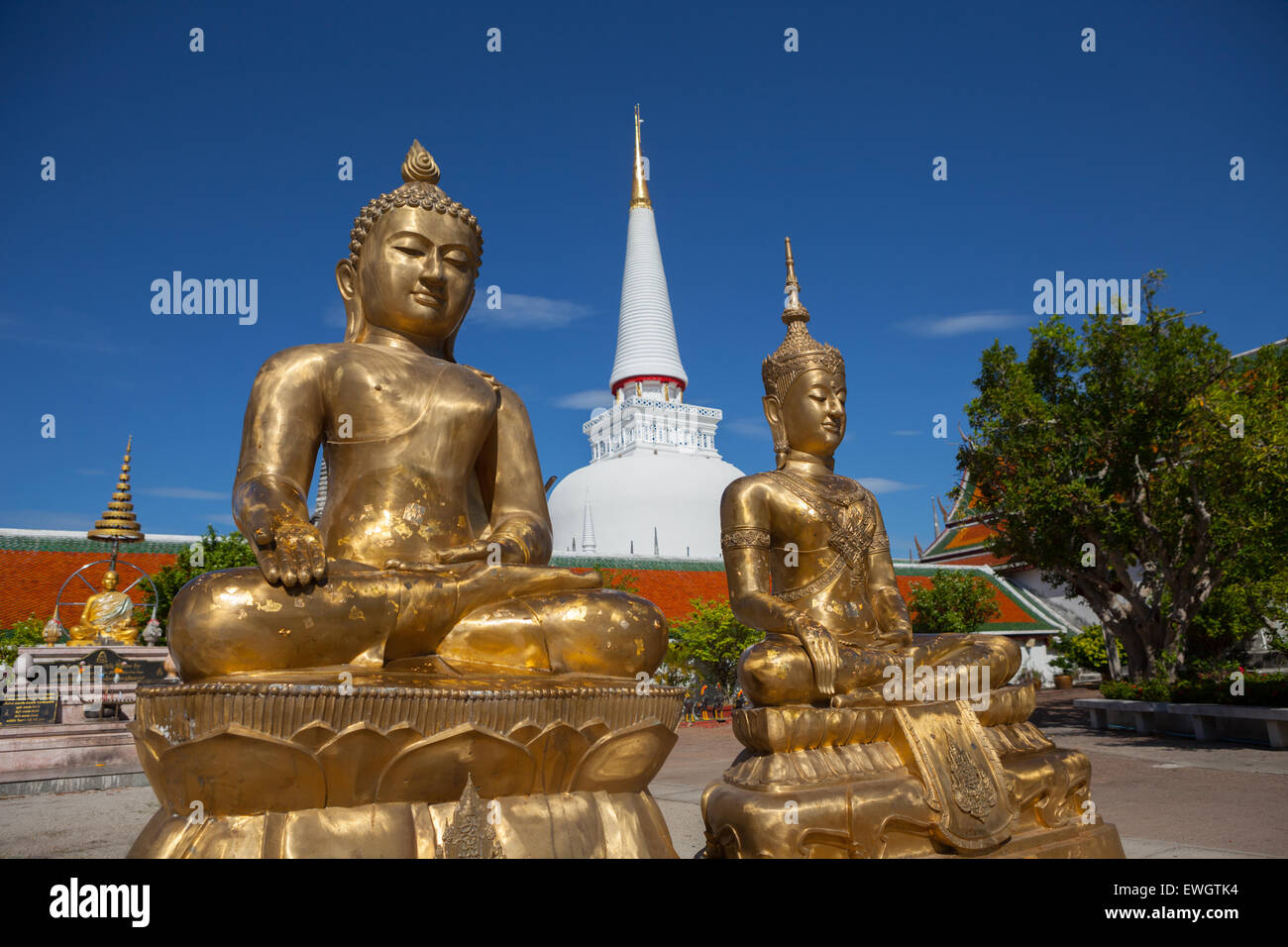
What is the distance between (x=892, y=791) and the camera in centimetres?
407

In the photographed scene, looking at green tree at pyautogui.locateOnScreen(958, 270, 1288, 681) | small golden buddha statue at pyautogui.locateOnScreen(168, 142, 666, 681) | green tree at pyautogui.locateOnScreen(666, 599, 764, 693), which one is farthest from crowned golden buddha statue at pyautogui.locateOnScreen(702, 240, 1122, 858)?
green tree at pyautogui.locateOnScreen(666, 599, 764, 693)

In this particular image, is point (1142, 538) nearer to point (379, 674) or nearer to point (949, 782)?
point (949, 782)

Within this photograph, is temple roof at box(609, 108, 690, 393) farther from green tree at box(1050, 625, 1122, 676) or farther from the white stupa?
green tree at box(1050, 625, 1122, 676)

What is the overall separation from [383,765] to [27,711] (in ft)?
37.0

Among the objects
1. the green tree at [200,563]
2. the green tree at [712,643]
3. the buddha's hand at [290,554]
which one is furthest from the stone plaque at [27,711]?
the buddha's hand at [290,554]

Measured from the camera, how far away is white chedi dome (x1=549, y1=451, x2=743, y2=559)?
29.0 m

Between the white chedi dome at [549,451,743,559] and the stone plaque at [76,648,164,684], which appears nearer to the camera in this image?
the stone plaque at [76,648,164,684]

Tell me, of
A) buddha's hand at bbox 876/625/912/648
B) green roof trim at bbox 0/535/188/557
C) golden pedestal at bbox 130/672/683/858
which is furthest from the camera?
green roof trim at bbox 0/535/188/557

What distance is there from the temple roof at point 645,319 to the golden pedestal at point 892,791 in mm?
27201

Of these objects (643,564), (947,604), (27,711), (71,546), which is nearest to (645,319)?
(643,564)

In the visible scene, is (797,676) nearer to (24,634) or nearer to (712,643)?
(712,643)

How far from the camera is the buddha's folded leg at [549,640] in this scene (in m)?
3.36
